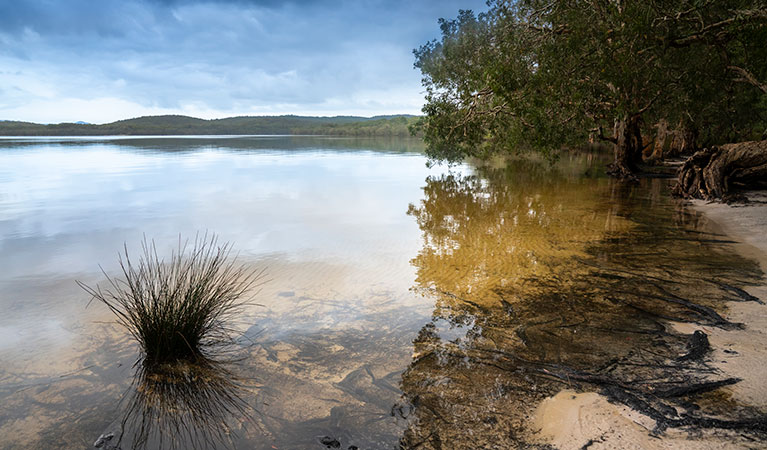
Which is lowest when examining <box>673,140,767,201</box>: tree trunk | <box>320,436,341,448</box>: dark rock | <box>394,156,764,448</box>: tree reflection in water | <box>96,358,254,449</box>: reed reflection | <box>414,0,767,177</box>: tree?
<box>96,358,254,449</box>: reed reflection

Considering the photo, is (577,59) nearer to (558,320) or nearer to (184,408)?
(558,320)

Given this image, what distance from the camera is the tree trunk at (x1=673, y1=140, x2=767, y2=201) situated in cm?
1271

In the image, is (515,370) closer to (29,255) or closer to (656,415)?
(656,415)

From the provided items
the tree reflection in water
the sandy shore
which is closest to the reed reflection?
the tree reflection in water

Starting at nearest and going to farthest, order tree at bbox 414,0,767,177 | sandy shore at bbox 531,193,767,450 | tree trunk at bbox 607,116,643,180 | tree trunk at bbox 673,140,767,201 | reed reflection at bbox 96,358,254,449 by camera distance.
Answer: sandy shore at bbox 531,193,767,450
reed reflection at bbox 96,358,254,449
tree at bbox 414,0,767,177
tree trunk at bbox 673,140,767,201
tree trunk at bbox 607,116,643,180

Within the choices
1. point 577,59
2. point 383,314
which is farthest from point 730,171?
point 383,314

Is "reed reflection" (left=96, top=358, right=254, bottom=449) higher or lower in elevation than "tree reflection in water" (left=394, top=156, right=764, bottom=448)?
lower

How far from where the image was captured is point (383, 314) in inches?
213

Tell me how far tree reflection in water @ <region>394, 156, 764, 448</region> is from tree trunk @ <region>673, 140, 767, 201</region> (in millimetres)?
3146

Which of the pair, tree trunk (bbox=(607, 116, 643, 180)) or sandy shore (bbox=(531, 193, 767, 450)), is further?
tree trunk (bbox=(607, 116, 643, 180))

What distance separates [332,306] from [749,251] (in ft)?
22.6

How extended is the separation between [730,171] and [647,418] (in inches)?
519

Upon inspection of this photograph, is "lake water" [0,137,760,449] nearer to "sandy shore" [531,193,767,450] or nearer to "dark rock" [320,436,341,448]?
"dark rock" [320,436,341,448]

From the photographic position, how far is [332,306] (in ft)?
18.7
